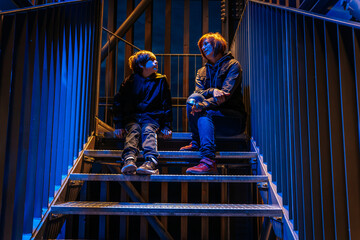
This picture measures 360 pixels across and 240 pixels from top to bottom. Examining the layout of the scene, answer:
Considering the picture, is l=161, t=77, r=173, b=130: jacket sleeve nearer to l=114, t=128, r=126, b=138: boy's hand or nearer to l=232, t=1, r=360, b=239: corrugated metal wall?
l=114, t=128, r=126, b=138: boy's hand

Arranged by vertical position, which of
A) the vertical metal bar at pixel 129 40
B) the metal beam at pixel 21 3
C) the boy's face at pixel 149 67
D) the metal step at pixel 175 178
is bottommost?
the metal step at pixel 175 178

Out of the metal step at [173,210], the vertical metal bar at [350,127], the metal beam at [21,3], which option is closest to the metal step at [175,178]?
the metal step at [173,210]

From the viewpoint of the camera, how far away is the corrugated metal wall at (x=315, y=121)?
1.07 m

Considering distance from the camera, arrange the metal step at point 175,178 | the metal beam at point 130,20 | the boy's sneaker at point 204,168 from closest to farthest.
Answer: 1. the metal step at point 175,178
2. the boy's sneaker at point 204,168
3. the metal beam at point 130,20

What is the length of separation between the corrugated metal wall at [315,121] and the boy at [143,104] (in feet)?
2.80

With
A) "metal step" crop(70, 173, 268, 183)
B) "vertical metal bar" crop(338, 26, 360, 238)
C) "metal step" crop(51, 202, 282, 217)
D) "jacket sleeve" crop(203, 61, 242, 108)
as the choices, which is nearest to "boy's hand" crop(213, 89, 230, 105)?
"jacket sleeve" crop(203, 61, 242, 108)

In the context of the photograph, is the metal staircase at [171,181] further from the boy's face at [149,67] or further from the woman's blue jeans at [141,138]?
the boy's face at [149,67]

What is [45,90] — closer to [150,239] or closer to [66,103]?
[66,103]

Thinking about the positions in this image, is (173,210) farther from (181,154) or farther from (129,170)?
(181,154)

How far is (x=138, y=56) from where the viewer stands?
257cm

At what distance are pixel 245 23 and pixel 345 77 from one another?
187 centimetres

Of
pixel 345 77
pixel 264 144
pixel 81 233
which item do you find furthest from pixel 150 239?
pixel 345 77

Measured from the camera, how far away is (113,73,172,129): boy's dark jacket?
244 centimetres

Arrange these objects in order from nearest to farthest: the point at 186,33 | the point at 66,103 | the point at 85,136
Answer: the point at 66,103, the point at 85,136, the point at 186,33
